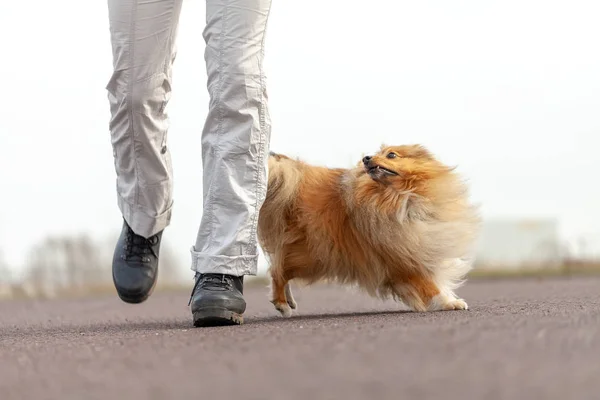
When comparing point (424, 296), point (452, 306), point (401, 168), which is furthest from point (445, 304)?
point (401, 168)

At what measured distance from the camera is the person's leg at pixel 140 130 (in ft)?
13.3

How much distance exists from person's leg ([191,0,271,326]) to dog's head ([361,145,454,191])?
94 cm

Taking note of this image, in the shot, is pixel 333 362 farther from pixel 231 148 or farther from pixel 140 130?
pixel 140 130

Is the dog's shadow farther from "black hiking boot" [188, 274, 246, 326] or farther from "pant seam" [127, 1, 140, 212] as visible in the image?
"pant seam" [127, 1, 140, 212]

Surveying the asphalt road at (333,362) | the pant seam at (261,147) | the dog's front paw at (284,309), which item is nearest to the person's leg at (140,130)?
the pant seam at (261,147)

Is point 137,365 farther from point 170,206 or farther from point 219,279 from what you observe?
point 170,206

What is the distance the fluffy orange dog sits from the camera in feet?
14.9

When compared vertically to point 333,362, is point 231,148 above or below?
above

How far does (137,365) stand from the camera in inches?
96.7

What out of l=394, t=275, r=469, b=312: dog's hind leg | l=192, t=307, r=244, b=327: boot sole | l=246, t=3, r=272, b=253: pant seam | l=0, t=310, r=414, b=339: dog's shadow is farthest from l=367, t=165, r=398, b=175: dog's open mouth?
l=192, t=307, r=244, b=327: boot sole

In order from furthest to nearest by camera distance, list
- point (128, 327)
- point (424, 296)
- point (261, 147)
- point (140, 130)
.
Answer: point (424, 296), point (140, 130), point (128, 327), point (261, 147)

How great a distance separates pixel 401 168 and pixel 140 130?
1.35 m

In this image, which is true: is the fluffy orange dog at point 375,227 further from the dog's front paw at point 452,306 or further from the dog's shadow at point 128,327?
the dog's shadow at point 128,327

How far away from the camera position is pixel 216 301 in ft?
12.1
